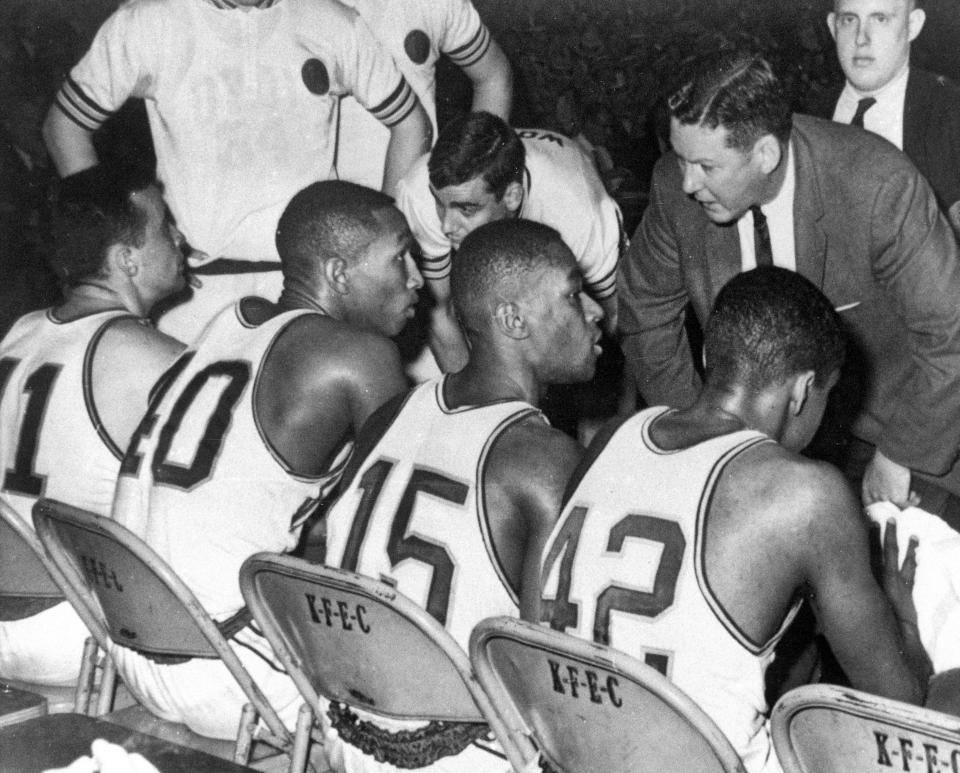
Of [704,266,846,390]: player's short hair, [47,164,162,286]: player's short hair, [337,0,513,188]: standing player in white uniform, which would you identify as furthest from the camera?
[337,0,513,188]: standing player in white uniform

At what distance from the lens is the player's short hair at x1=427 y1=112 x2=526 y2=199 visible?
141 inches

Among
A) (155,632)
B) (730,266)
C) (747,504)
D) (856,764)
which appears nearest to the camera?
(856,764)

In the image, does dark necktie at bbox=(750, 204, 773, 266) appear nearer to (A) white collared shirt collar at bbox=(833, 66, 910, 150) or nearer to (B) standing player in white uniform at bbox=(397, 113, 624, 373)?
(A) white collared shirt collar at bbox=(833, 66, 910, 150)

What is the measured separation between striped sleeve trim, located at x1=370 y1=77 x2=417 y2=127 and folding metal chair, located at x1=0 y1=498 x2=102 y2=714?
2.01 metres

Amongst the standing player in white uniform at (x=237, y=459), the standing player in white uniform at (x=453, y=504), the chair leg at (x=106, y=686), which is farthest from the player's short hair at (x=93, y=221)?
the standing player in white uniform at (x=453, y=504)

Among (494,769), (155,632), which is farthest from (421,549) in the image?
(155,632)

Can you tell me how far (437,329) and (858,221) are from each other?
169 cm

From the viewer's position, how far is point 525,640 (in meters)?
1.70

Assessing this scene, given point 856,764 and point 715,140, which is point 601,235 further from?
point 856,764

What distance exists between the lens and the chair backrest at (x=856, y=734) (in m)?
1.36

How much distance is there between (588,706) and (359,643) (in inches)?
17.8

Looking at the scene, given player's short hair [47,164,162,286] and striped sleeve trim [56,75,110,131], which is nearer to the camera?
player's short hair [47,164,162,286]

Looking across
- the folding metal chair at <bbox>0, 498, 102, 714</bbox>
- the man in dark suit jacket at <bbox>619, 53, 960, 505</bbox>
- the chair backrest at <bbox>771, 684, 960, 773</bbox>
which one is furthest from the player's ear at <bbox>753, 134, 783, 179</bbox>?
the folding metal chair at <bbox>0, 498, 102, 714</bbox>

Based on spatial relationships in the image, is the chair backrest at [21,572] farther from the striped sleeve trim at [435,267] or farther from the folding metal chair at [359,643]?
the striped sleeve trim at [435,267]
